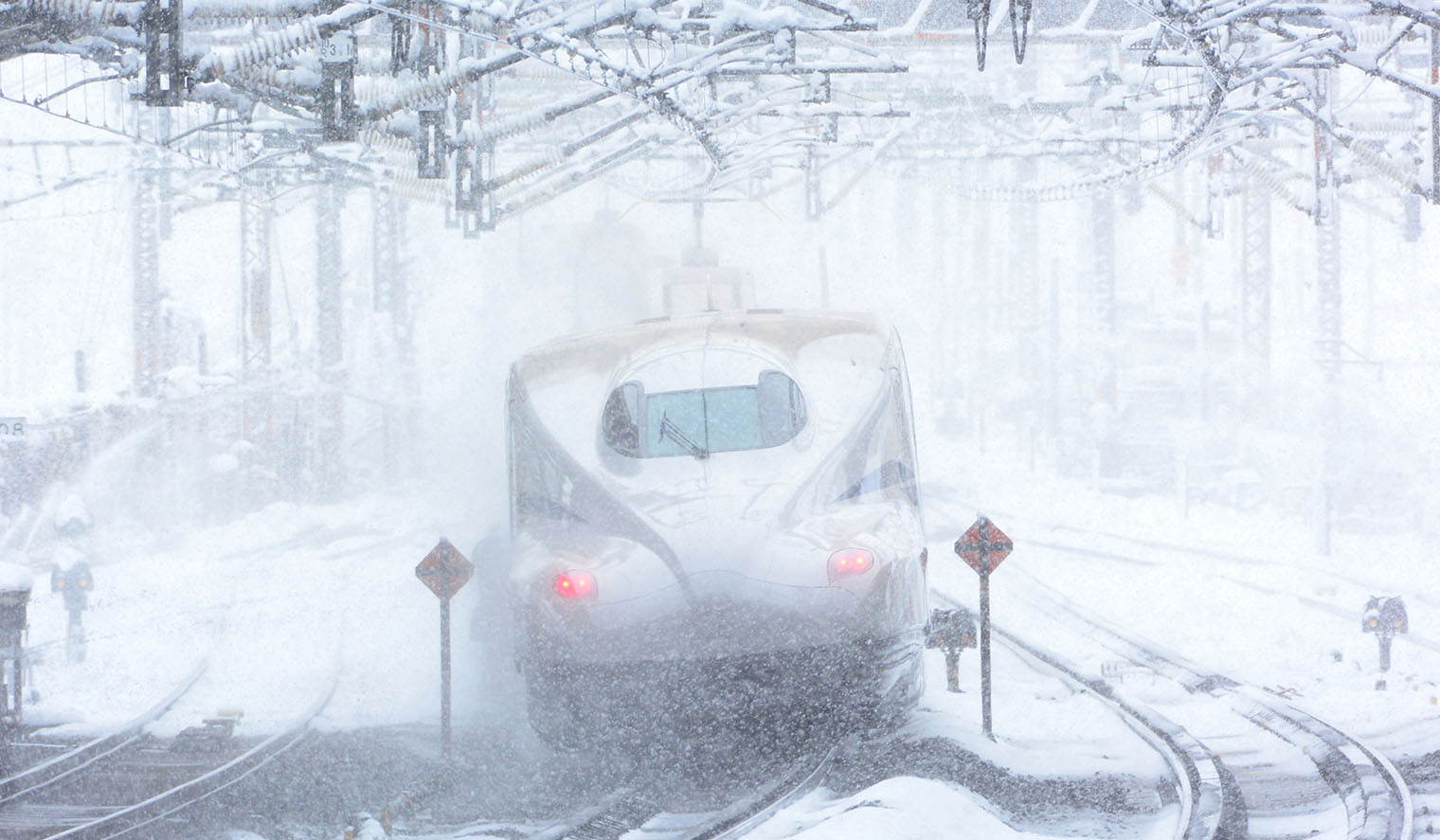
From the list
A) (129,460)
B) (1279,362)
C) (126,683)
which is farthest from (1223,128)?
(1279,362)

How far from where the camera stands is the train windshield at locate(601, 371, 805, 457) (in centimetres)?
857

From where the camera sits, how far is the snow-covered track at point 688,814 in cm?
730

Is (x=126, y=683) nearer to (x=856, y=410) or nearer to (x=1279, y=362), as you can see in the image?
(x=856, y=410)

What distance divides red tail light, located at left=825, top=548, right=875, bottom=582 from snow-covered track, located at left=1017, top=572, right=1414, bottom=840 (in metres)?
2.47

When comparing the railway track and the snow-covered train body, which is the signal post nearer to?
the snow-covered train body

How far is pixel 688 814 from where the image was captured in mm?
7758

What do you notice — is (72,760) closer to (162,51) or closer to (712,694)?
(712,694)

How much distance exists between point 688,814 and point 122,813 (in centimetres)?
341

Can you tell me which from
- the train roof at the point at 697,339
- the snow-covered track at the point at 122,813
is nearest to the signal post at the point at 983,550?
the train roof at the point at 697,339

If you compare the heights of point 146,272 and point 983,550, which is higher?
point 146,272

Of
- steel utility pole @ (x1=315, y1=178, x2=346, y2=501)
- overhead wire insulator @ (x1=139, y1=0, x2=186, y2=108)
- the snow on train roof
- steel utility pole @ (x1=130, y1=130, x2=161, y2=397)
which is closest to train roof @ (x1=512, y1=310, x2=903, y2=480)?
the snow on train roof

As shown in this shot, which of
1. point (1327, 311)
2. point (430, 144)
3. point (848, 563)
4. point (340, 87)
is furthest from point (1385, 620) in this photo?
point (1327, 311)

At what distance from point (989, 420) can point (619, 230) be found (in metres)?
24.5

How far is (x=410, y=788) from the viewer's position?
8.43 meters
